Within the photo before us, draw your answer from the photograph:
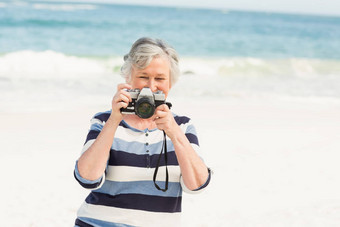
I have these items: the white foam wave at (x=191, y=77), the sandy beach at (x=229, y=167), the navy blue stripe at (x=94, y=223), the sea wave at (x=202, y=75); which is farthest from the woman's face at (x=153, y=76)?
the sea wave at (x=202, y=75)

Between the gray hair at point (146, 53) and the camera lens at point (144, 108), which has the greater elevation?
the gray hair at point (146, 53)

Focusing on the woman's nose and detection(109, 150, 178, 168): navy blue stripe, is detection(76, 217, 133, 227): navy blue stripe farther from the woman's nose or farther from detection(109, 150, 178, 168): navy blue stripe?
the woman's nose

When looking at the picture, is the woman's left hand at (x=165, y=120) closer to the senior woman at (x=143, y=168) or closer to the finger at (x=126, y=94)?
the senior woman at (x=143, y=168)

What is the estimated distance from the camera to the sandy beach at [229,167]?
135 inches

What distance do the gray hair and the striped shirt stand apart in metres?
0.29

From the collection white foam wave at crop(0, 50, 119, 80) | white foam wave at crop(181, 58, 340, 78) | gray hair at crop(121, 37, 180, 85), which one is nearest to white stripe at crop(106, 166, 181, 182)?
gray hair at crop(121, 37, 180, 85)

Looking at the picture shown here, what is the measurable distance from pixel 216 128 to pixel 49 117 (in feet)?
7.37

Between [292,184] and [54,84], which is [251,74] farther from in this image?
[292,184]

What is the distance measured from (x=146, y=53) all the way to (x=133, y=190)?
1.80ft

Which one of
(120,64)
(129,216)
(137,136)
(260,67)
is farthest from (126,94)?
(260,67)

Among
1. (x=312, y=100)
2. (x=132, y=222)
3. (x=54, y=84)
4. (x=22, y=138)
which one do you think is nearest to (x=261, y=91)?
(x=312, y=100)

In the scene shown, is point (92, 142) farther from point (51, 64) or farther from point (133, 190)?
point (51, 64)

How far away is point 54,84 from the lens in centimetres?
959

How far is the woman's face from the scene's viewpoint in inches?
74.3
